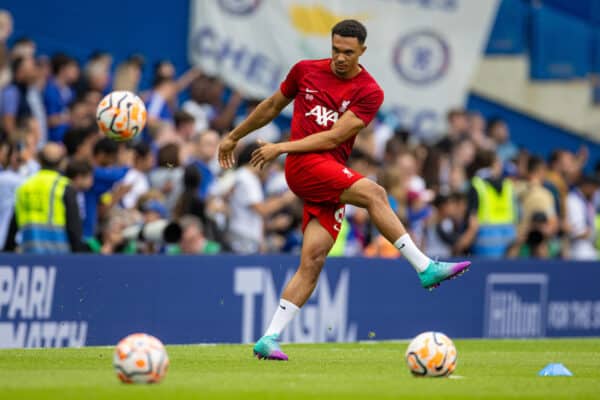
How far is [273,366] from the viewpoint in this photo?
11.6 meters

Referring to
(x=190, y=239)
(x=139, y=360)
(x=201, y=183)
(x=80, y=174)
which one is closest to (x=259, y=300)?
(x=190, y=239)

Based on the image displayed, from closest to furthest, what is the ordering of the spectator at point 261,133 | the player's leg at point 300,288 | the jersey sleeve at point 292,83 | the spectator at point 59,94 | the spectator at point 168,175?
1. the player's leg at point 300,288
2. the jersey sleeve at point 292,83
3. the spectator at point 168,175
4. the spectator at point 59,94
5. the spectator at point 261,133

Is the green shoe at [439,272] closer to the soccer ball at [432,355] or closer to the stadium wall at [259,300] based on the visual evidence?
the soccer ball at [432,355]

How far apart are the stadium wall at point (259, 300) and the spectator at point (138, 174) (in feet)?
5.56

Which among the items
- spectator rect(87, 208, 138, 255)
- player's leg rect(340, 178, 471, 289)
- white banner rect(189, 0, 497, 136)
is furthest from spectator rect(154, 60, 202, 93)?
player's leg rect(340, 178, 471, 289)

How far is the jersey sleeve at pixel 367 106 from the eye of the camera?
1231 centimetres

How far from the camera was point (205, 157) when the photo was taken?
18.2 metres

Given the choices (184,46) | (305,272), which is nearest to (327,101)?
(305,272)

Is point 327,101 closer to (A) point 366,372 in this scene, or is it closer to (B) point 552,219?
(A) point 366,372

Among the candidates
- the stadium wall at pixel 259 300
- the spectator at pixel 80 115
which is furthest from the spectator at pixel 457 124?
the spectator at pixel 80 115

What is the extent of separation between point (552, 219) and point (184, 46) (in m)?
6.38

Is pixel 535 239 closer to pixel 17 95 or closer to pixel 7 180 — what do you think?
pixel 17 95

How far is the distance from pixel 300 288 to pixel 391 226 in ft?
3.12

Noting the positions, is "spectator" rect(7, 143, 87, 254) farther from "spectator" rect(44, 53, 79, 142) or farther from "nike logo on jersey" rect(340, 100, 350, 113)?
"nike logo on jersey" rect(340, 100, 350, 113)
